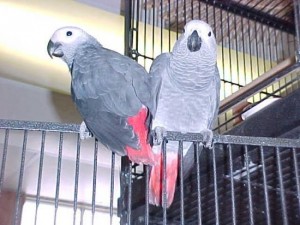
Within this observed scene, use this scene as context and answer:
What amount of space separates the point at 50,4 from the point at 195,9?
1.82 feet

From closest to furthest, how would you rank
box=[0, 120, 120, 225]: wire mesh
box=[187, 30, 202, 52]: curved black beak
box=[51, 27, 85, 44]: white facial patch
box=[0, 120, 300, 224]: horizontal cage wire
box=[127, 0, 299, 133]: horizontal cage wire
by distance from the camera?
box=[0, 120, 300, 224]: horizontal cage wire, box=[187, 30, 202, 52]: curved black beak, box=[51, 27, 85, 44]: white facial patch, box=[127, 0, 299, 133]: horizontal cage wire, box=[0, 120, 120, 225]: wire mesh

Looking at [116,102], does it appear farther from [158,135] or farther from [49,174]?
[49,174]

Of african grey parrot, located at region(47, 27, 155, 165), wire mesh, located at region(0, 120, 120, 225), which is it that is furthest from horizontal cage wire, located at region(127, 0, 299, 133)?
wire mesh, located at region(0, 120, 120, 225)

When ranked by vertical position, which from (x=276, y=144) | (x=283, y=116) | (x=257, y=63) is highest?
(x=257, y=63)

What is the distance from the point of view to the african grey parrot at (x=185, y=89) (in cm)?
112

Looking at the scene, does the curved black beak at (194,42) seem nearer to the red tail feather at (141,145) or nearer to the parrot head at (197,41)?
the parrot head at (197,41)

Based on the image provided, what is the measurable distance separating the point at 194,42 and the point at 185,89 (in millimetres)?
115

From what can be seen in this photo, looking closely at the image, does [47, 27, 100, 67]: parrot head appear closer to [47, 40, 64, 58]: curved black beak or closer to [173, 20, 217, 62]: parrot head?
[47, 40, 64, 58]: curved black beak

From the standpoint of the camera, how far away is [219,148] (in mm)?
1232

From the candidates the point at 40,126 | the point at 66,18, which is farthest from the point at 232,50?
the point at 40,126

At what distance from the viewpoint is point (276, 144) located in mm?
875

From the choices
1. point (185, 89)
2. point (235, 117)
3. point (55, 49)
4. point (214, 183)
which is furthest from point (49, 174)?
point (214, 183)

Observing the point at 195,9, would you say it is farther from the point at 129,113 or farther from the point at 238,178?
the point at 129,113

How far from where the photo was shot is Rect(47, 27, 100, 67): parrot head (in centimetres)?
A: 118
